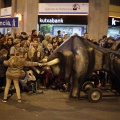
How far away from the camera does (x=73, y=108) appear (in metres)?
7.75

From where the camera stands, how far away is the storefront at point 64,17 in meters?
19.5

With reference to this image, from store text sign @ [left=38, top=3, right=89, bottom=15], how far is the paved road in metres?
11.1

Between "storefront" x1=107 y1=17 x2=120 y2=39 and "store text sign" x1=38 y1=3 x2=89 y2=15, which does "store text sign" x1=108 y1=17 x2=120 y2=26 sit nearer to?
"storefront" x1=107 y1=17 x2=120 y2=39

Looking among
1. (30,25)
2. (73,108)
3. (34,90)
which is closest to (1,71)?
(34,90)

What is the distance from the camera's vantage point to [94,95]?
334 inches

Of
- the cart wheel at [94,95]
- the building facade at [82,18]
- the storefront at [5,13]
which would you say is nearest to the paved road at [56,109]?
the cart wheel at [94,95]

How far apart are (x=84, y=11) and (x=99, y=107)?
40.1 feet

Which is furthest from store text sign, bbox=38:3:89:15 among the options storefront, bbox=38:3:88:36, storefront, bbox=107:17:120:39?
storefront, bbox=107:17:120:39

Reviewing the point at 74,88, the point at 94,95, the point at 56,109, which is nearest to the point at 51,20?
the point at 74,88

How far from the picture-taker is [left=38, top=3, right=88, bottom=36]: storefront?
19516mm

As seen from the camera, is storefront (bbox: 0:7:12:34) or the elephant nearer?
the elephant

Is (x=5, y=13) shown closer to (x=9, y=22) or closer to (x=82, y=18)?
(x=82, y=18)

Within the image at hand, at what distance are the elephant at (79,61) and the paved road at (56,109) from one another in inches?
22.7

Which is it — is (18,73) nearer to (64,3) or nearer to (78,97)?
(78,97)
